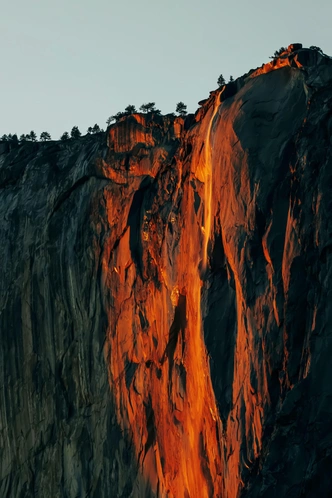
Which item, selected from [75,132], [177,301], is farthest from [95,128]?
[177,301]

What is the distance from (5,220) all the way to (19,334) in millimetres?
5303

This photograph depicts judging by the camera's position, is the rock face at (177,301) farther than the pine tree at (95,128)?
No

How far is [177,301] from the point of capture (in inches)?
1799

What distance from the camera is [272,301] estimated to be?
3853cm

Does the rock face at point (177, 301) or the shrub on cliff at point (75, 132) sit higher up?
the shrub on cliff at point (75, 132)

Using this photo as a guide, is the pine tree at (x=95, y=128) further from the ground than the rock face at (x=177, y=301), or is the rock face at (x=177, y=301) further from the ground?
the pine tree at (x=95, y=128)

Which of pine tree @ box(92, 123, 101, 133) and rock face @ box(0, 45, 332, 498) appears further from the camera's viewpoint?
pine tree @ box(92, 123, 101, 133)

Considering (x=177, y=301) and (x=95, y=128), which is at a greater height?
(x=95, y=128)

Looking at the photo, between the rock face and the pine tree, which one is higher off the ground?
the pine tree

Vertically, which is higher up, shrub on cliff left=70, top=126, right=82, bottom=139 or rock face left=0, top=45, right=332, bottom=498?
shrub on cliff left=70, top=126, right=82, bottom=139

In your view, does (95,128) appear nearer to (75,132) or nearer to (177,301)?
(75,132)

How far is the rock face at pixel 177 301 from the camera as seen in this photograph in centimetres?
3772

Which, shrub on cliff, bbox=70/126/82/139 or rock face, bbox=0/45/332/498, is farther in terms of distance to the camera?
shrub on cliff, bbox=70/126/82/139

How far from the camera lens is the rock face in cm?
3772
